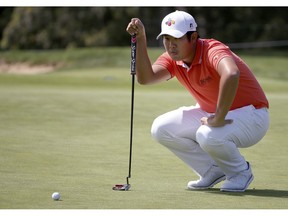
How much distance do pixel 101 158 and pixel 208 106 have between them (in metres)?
1.91

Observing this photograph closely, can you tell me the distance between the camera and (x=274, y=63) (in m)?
27.8

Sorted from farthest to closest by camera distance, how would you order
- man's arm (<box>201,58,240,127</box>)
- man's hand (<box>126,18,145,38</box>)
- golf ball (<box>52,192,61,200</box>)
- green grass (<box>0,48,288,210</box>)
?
man's hand (<box>126,18,145,38</box>) → man's arm (<box>201,58,240,127</box>) → green grass (<box>0,48,288,210</box>) → golf ball (<box>52,192,61,200</box>)

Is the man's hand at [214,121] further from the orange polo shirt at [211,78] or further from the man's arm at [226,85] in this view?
the orange polo shirt at [211,78]

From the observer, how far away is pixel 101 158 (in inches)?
308

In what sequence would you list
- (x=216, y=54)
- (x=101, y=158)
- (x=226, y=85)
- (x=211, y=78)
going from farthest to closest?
(x=101, y=158) → (x=211, y=78) → (x=216, y=54) → (x=226, y=85)

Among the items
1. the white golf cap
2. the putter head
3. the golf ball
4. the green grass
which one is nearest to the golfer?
the white golf cap

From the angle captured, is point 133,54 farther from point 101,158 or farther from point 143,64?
point 101,158

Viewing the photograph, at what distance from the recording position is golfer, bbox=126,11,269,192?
585cm

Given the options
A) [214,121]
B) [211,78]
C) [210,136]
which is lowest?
[210,136]

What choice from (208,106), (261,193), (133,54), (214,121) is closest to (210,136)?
(214,121)

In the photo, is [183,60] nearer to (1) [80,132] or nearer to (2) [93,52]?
(1) [80,132]

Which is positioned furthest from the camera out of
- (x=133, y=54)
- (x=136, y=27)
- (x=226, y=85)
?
(x=133, y=54)

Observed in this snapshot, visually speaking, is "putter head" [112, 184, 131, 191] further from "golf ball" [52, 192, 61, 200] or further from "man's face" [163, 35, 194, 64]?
"man's face" [163, 35, 194, 64]

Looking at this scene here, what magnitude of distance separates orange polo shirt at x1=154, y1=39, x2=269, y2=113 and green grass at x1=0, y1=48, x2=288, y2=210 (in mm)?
702
